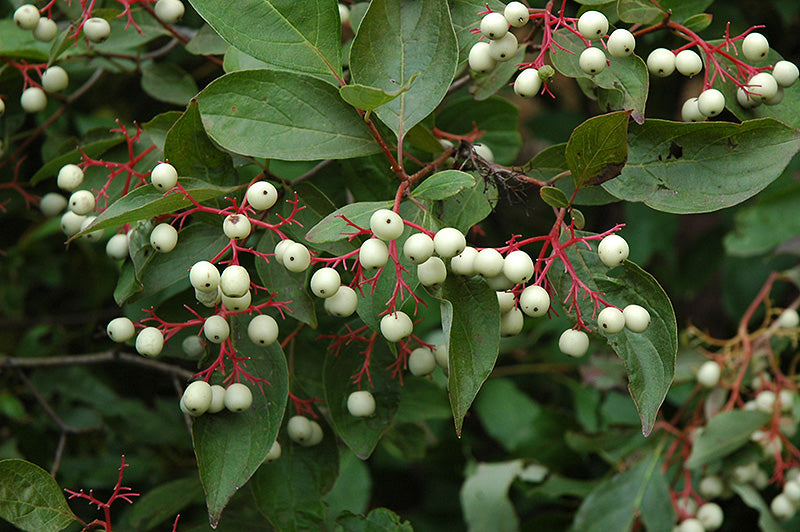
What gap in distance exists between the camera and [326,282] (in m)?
0.81

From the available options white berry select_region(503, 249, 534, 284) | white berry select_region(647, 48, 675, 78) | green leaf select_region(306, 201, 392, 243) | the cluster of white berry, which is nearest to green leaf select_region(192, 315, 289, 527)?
the cluster of white berry

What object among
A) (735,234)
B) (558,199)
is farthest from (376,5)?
(735,234)

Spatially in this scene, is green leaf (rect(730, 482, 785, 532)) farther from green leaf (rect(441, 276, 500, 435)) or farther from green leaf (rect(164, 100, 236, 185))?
green leaf (rect(164, 100, 236, 185))

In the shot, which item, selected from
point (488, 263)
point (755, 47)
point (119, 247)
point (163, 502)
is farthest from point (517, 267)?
point (163, 502)

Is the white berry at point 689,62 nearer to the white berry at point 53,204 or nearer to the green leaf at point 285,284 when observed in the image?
→ the green leaf at point 285,284

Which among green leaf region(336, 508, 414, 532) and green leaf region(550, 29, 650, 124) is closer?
green leaf region(550, 29, 650, 124)

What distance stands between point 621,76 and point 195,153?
565 mm

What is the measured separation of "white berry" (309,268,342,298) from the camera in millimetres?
810

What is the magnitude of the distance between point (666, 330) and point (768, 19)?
1.65 m

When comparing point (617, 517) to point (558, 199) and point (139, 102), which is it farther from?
point (139, 102)

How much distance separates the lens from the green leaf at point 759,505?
4.81ft

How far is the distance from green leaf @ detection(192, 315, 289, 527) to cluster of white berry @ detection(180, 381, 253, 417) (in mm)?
19

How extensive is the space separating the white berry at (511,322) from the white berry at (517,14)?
1.21 ft

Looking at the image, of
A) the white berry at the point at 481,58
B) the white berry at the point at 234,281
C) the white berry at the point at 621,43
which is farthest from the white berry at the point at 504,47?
the white berry at the point at 234,281
